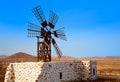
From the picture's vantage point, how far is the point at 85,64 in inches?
1195

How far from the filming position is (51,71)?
2620 cm

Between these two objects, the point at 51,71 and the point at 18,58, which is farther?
the point at 18,58

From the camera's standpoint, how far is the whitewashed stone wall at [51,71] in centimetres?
2562

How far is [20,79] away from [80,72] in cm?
721

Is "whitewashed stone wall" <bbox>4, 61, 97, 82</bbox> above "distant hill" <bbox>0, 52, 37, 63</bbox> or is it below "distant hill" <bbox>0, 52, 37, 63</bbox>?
above

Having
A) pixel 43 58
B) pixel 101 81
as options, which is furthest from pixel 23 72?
pixel 101 81

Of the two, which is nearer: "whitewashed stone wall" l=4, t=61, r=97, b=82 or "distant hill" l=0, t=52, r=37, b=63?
"whitewashed stone wall" l=4, t=61, r=97, b=82

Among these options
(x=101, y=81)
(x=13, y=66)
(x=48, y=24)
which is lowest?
(x=101, y=81)

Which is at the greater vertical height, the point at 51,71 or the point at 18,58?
the point at 51,71

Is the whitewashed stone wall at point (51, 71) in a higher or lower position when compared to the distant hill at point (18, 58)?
higher

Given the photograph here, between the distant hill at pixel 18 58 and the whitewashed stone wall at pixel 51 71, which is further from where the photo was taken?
the distant hill at pixel 18 58

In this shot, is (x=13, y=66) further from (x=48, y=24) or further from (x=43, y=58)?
(x=48, y=24)

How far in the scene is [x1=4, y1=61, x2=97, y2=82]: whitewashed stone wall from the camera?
25.6 metres

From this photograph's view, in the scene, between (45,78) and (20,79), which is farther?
(20,79)
